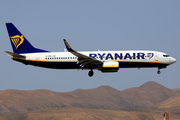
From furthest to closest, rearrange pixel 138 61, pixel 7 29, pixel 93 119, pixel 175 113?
pixel 175 113 → pixel 93 119 → pixel 7 29 → pixel 138 61

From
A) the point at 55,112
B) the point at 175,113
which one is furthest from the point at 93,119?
the point at 175,113

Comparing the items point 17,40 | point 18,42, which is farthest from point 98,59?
point 17,40

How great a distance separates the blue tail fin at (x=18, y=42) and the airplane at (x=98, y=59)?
1.45 meters

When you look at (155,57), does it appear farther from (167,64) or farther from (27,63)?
(27,63)

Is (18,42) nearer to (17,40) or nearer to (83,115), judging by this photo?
(17,40)

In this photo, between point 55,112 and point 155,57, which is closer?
point 155,57

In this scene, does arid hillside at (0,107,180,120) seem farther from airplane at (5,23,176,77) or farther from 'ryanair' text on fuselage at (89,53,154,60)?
'ryanair' text on fuselage at (89,53,154,60)

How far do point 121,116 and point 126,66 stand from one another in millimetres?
117209

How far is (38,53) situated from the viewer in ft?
252

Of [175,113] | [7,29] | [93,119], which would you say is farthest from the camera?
[175,113]

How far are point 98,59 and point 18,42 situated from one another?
785 inches

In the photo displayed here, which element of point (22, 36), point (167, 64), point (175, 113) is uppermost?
point (22, 36)

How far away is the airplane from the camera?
7256 cm

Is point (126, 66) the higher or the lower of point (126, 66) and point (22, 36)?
the lower
